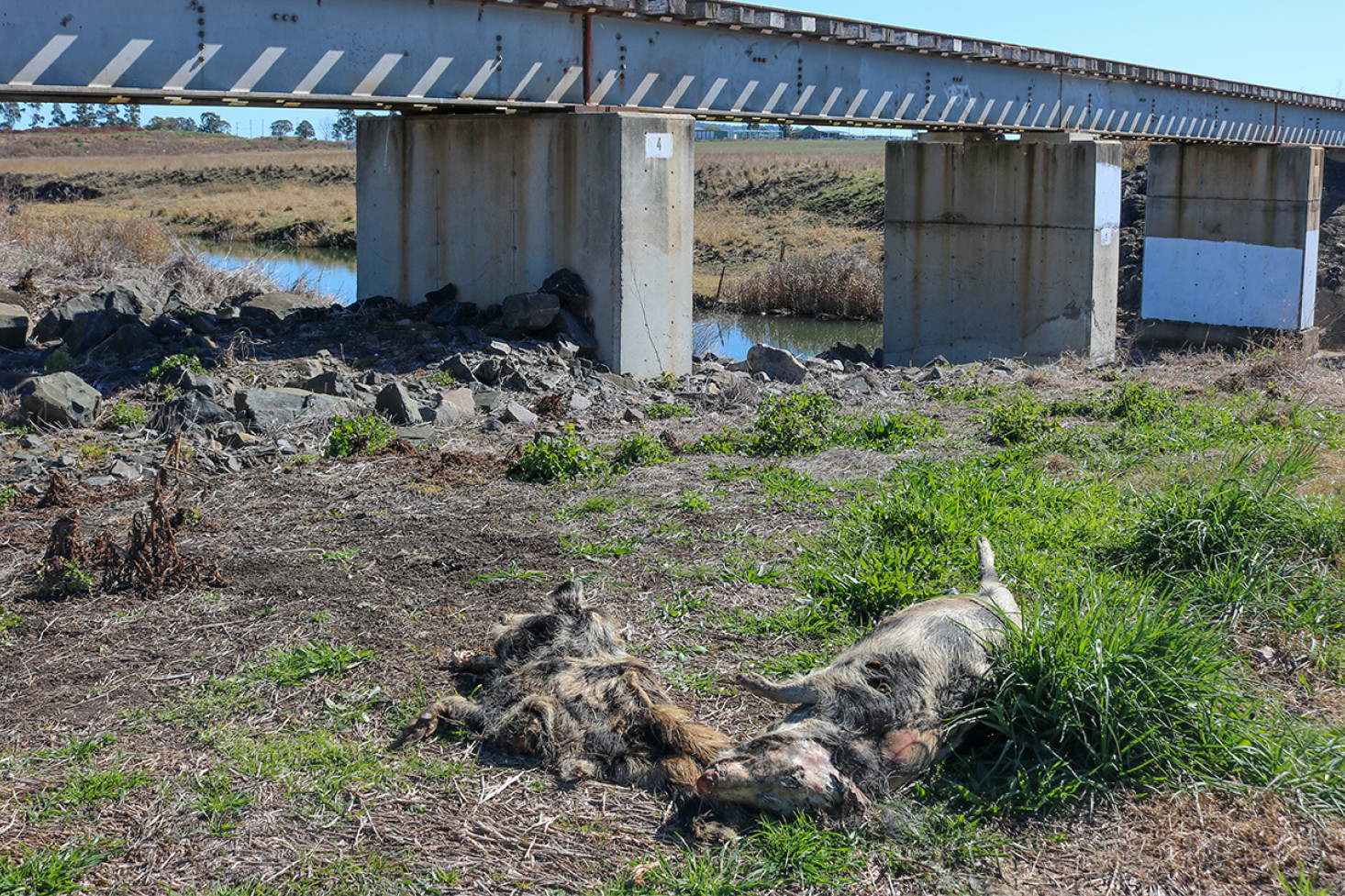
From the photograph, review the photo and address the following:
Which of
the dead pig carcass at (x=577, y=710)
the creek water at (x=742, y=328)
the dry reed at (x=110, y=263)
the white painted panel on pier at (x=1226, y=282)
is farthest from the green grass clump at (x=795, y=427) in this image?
the white painted panel on pier at (x=1226, y=282)

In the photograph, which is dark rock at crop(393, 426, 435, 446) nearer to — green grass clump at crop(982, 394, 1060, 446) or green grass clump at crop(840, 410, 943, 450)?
green grass clump at crop(840, 410, 943, 450)

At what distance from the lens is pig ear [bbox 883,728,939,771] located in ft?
12.9

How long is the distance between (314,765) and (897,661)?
205 cm

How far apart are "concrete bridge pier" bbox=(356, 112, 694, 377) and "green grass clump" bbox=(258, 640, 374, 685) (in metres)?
7.88

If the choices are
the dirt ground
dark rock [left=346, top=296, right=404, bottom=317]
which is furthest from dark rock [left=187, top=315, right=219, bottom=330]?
the dirt ground

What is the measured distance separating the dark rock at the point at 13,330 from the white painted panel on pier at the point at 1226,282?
24.2 m

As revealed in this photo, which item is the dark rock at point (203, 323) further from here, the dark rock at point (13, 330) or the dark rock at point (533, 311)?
the dark rock at point (533, 311)

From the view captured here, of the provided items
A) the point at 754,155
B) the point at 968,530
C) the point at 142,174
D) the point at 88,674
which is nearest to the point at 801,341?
the point at 968,530

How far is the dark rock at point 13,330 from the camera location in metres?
12.6

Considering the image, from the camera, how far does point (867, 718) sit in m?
4.00

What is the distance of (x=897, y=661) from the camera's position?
13.8ft

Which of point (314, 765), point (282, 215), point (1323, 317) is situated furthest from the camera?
point (282, 215)

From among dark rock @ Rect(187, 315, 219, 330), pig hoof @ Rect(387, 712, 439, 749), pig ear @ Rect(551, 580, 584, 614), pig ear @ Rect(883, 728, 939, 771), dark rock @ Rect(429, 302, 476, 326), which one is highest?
dark rock @ Rect(429, 302, 476, 326)

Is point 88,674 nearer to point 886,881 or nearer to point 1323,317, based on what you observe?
point 886,881
